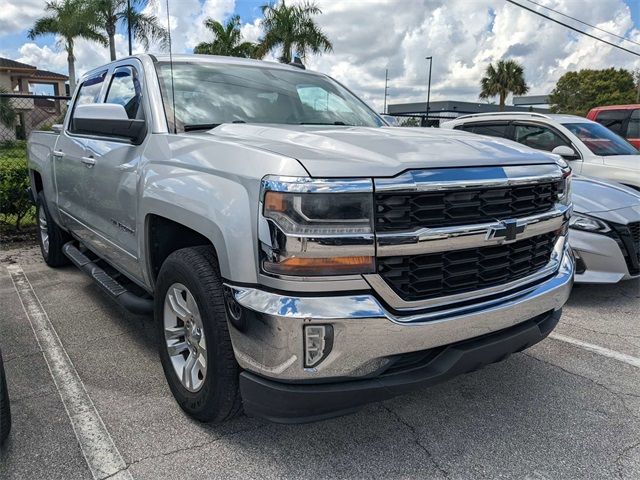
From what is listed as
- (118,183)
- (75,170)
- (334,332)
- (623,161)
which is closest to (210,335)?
(334,332)

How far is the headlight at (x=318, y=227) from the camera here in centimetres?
198

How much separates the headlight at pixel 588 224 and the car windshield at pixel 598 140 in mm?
2929

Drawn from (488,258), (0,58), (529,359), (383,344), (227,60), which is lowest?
(529,359)

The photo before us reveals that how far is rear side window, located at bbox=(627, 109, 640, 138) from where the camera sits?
37.6 feet

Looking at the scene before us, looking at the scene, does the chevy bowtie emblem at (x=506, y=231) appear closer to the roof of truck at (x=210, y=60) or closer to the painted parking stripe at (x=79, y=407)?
the painted parking stripe at (x=79, y=407)

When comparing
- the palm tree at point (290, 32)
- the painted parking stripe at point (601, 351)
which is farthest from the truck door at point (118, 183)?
the palm tree at point (290, 32)

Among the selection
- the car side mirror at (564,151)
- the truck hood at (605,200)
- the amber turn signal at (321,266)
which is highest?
the car side mirror at (564,151)

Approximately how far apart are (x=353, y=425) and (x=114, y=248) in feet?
6.38

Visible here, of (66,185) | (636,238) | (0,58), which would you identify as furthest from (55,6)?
(636,238)

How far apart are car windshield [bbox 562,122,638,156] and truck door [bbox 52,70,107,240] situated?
603 cm

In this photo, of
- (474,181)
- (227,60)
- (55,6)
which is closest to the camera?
(474,181)

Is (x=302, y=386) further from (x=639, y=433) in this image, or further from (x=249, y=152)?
(x=639, y=433)

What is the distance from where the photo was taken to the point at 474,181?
2.21m

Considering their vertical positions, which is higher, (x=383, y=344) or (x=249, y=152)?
(x=249, y=152)
